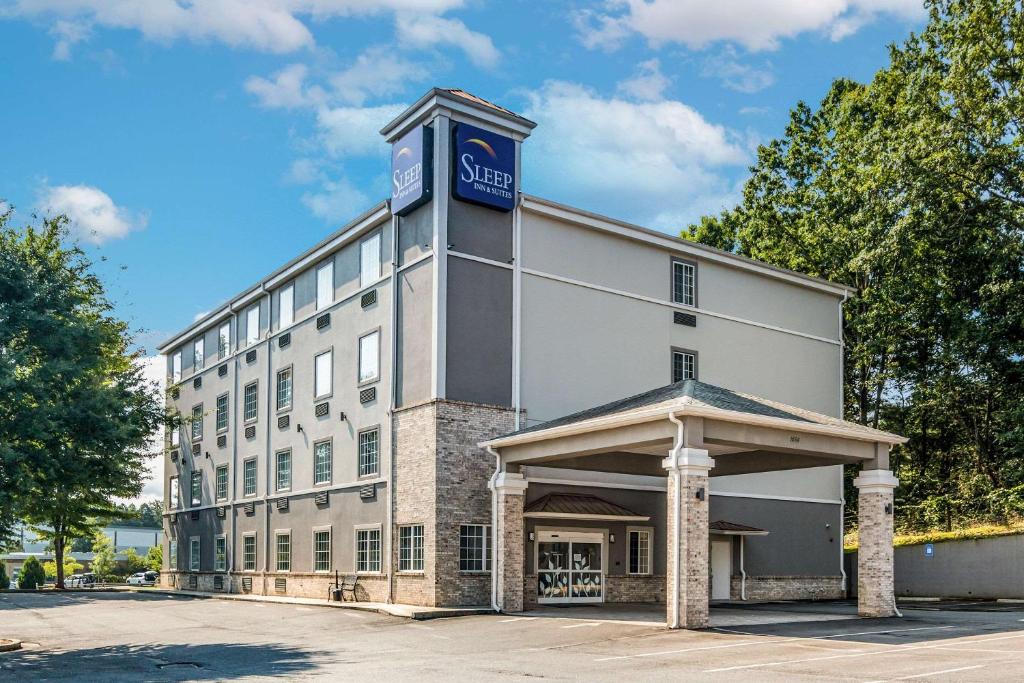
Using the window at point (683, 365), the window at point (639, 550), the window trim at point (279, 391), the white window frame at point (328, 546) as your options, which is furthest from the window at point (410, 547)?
the window at point (683, 365)

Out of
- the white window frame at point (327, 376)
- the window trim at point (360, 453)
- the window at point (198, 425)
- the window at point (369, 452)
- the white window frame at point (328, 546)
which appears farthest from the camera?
the window at point (198, 425)

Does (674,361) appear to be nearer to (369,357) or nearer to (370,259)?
(369,357)

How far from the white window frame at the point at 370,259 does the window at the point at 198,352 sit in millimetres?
14999

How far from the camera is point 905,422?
41.2 m

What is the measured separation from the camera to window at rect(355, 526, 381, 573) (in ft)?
92.3

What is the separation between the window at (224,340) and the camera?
40062mm

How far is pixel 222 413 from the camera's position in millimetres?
40156

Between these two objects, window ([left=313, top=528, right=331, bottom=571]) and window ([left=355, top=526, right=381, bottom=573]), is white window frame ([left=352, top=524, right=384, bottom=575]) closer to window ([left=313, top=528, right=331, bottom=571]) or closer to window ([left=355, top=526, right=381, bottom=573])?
window ([left=355, top=526, right=381, bottom=573])

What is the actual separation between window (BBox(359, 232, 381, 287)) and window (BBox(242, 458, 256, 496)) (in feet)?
33.0

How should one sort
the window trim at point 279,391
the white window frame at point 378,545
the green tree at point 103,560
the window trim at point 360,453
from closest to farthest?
the white window frame at point 378,545, the window trim at point 360,453, the window trim at point 279,391, the green tree at point 103,560

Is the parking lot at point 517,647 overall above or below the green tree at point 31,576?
above

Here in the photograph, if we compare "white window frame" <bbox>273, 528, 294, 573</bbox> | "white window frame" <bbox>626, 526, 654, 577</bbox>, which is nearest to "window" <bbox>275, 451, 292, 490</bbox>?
"white window frame" <bbox>273, 528, 294, 573</bbox>

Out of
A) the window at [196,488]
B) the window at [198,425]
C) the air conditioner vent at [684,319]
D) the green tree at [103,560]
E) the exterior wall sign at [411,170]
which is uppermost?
the exterior wall sign at [411,170]

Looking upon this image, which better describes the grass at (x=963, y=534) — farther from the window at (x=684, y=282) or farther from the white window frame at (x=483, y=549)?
the white window frame at (x=483, y=549)
